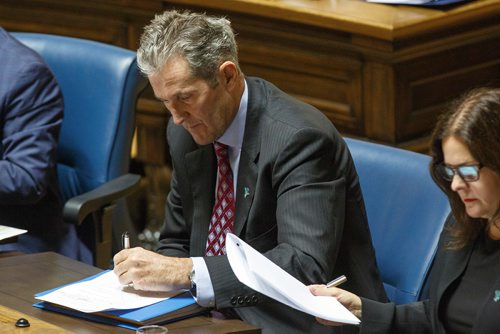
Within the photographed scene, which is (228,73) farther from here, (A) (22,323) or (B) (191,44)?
(A) (22,323)

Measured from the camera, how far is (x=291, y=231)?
264 centimetres

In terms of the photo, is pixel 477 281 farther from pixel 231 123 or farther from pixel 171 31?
pixel 171 31

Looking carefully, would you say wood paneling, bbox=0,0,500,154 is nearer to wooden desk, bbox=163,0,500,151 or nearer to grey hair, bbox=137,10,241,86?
wooden desk, bbox=163,0,500,151

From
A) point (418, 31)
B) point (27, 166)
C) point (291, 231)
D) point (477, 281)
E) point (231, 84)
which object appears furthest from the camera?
point (418, 31)

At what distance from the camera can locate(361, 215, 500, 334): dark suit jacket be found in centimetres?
249

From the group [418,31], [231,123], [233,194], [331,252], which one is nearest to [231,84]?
[231,123]

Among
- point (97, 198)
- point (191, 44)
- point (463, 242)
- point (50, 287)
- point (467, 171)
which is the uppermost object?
point (191, 44)

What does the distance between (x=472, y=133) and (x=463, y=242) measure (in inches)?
11.7

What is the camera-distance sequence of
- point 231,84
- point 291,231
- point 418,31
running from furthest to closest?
point 418,31 → point 231,84 → point 291,231

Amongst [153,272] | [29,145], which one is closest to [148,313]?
[153,272]

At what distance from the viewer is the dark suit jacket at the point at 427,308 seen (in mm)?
2492

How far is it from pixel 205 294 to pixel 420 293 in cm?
57

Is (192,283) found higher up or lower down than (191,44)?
lower down

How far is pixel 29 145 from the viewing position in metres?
3.48
